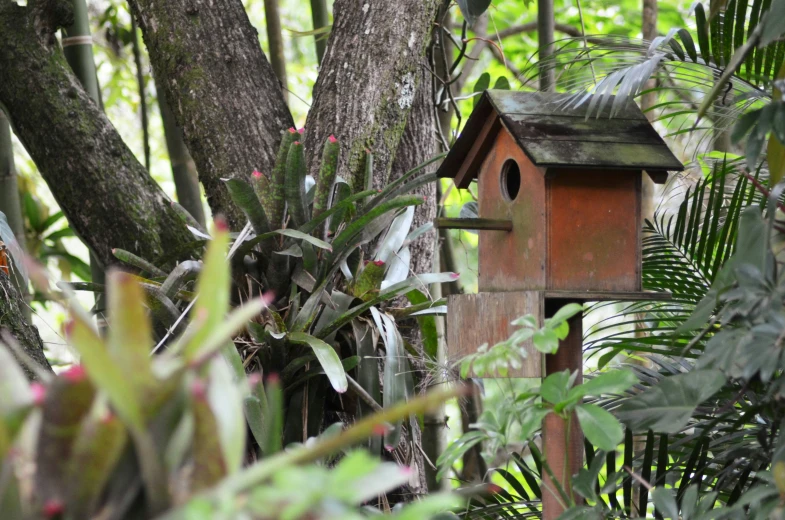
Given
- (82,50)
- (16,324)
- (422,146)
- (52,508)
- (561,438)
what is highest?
(82,50)

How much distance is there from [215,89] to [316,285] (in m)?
0.70

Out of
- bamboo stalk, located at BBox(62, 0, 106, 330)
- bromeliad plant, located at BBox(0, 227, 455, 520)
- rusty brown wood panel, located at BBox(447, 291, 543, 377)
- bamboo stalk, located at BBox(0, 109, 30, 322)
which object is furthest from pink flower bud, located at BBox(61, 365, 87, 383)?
bamboo stalk, located at BBox(0, 109, 30, 322)

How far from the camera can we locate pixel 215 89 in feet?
6.83

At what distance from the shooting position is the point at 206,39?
211cm

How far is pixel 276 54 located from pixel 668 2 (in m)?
2.87

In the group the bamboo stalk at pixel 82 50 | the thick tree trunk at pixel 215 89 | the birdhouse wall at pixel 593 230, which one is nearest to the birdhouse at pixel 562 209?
the birdhouse wall at pixel 593 230

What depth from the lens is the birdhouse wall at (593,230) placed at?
1305 millimetres

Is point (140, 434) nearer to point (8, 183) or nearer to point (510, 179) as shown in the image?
point (510, 179)

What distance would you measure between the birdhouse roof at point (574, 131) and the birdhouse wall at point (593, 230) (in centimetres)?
4

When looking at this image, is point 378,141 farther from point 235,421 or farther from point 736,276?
point 235,421

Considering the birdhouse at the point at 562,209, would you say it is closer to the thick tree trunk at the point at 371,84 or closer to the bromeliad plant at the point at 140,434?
the thick tree trunk at the point at 371,84

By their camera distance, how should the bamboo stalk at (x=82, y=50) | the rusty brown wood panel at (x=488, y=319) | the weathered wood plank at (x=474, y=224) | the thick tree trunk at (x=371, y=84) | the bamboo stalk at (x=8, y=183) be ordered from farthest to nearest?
the bamboo stalk at (x=8, y=183), the bamboo stalk at (x=82, y=50), the thick tree trunk at (x=371, y=84), the weathered wood plank at (x=474, y=224), the rusty brown wood panel at (x=488, y=319)

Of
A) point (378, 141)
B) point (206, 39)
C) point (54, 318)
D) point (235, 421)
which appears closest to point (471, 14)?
point (378, 141)

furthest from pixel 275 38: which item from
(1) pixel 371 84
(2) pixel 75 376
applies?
(2) pixel 75 376
